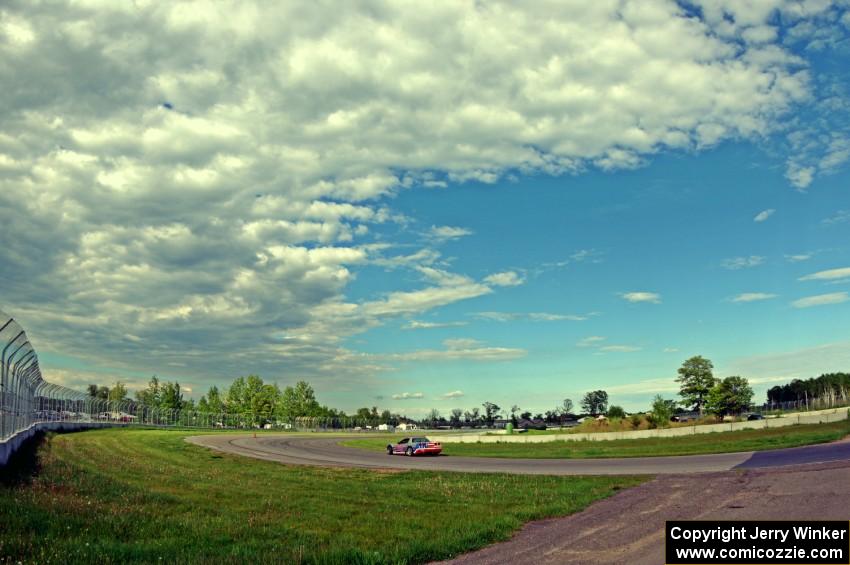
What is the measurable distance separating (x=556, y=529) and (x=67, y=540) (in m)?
9.97

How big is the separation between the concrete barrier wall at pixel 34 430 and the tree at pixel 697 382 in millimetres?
80484

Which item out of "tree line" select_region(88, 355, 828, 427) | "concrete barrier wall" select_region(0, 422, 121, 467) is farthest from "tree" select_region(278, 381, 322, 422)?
"concrete barrier wall" select_region(0, 422, 121, 467)

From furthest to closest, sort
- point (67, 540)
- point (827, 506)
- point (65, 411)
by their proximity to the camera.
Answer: point (65, 411), point (827, 506), point (67, 540)

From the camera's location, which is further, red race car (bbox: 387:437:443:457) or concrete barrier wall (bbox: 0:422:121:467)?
red race car (bbox: 387:437:443:457)

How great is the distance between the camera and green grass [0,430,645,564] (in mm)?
11250

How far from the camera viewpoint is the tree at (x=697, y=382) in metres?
90.8

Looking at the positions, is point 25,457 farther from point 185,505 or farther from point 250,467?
point 185,505

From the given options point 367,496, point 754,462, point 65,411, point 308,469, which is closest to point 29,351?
point 308,469

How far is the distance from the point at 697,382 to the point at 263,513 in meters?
88.9

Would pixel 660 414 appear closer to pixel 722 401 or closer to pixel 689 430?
pixel 689 430

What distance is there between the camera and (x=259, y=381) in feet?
442

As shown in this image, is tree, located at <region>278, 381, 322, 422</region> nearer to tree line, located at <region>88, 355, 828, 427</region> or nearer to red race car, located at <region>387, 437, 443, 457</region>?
tree line, located at <region>88, 355, 828, 427</region>

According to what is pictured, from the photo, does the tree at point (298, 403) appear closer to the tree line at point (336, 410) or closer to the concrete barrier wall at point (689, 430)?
the tree line at point (336, 410)

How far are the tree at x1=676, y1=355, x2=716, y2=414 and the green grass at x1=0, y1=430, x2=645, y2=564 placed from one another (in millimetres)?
76341
